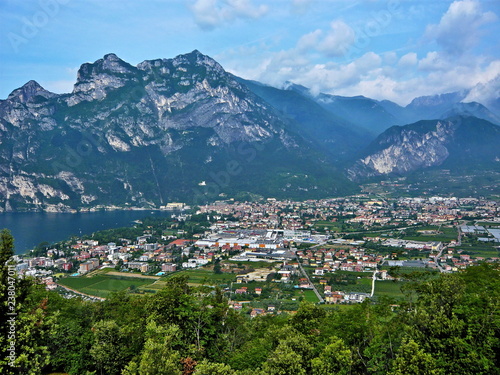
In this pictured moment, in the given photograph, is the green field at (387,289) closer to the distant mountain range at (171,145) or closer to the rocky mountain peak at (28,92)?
the distant mountain range at (171,145)

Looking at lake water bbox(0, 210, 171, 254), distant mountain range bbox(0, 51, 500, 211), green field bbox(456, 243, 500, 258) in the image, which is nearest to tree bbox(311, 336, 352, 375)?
green field bbox(456, 243, 500, 258)

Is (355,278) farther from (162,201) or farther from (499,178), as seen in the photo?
(499,178)

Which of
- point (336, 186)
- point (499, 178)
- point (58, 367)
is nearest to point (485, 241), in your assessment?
point (58, 367)

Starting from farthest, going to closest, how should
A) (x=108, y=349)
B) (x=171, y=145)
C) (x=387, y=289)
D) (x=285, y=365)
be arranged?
(x=171, y=145)
(x=387, y=289)
(x=108, y=349)
(x=285, y=365)

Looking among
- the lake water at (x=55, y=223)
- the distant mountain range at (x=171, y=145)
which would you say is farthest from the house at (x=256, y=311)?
the distant mountain range at (x=171, y=145)

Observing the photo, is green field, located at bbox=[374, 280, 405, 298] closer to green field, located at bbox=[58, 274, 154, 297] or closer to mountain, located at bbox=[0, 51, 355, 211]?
green field, located at bbox=[58, 274, 154, 297]

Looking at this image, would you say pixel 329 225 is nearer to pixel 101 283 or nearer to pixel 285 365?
pixel 101 283

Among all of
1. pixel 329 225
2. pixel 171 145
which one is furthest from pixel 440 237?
pixel 171 145
